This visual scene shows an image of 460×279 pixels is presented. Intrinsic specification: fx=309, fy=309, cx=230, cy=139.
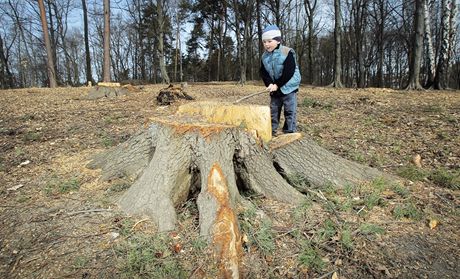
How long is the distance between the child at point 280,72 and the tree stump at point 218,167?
2.89 ft

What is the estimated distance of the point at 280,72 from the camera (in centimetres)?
440

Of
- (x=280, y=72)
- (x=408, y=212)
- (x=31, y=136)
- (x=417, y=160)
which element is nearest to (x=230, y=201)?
(x=408, y=212)

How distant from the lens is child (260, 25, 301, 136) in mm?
4223

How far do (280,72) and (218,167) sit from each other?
2085mm

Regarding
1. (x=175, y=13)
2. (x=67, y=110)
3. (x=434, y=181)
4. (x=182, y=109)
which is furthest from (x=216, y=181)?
(x=175, y=13)

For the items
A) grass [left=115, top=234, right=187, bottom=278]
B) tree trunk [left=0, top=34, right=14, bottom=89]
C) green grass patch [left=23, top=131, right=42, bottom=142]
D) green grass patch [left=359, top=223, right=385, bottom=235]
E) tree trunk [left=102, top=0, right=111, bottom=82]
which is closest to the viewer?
grass [left=115, top=234, right=187, bottom=278]

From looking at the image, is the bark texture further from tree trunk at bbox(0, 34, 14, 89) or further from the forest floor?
tree trunk at bbox(0, 34, 14, 89)

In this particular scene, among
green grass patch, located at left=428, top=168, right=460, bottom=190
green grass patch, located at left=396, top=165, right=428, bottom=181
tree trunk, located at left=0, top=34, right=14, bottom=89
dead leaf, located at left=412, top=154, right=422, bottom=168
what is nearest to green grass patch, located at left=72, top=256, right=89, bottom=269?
green grass patch, located at left=396, top=165, right=428, bottom=181

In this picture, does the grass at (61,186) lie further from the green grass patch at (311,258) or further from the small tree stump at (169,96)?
the small tree stump at (169,96)

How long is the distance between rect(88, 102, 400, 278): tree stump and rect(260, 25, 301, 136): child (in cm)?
88

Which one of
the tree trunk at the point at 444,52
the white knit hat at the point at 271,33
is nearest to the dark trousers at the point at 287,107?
the white knit hat at the point at 271,33

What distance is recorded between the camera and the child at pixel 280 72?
4223mm

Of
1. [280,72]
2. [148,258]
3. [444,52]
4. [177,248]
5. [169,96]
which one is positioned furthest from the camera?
[444,52]

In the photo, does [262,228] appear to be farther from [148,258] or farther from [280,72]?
[280,72]
